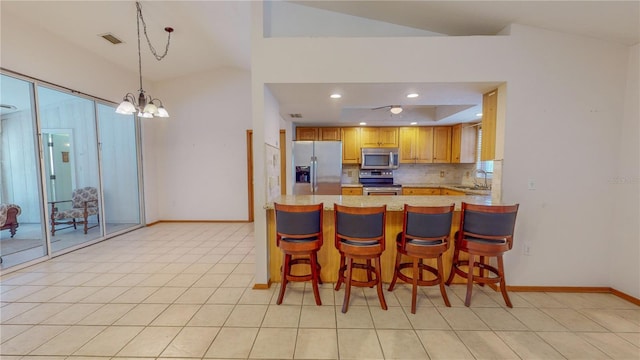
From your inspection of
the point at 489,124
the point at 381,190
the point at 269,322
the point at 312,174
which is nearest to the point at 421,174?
the point at 381,190

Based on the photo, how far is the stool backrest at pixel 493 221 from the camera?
218 cm

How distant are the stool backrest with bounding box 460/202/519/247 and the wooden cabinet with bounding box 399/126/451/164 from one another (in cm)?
329

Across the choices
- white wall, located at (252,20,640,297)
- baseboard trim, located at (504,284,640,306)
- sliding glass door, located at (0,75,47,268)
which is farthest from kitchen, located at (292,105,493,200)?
sliding glass door, located at (0,75,47,268)

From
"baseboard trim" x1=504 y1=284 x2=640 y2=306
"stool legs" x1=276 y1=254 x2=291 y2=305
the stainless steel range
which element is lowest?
"baseboard trim" x1=504 y1=284 x2=640 y2=306

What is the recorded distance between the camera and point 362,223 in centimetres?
214

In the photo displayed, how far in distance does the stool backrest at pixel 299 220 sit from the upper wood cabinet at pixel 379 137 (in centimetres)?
351

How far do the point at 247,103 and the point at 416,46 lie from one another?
12.6ft

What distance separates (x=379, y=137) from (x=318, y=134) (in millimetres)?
1331

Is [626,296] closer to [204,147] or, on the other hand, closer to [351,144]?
[351,144]

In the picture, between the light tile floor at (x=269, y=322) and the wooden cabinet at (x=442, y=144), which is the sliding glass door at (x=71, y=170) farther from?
the wooden cabinet at (x=442, y=144)

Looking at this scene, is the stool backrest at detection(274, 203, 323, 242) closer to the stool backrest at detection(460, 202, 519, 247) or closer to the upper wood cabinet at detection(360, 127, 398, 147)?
the stool backrest at detection(460, 202, 519, 247)

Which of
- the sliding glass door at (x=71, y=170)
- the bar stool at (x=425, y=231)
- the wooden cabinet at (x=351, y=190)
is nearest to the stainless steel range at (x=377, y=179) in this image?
the wooden cabinet at (x=351, y=190)

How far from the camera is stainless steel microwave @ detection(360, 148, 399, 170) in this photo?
533 centimetres

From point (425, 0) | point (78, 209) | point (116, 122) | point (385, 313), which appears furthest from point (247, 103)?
point (385, 313)
